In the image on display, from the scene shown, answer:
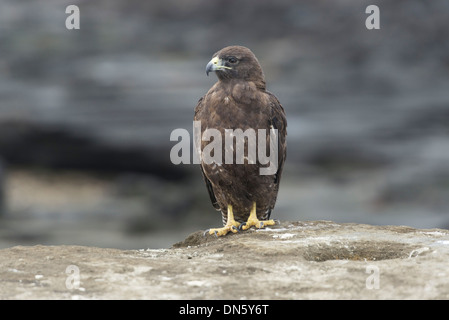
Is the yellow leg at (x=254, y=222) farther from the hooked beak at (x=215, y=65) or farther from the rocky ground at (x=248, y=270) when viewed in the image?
the hooked beak at (x=215, y=65)

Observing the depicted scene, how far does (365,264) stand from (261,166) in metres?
2.07

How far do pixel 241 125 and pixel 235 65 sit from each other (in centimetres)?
61

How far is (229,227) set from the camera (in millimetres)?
6520

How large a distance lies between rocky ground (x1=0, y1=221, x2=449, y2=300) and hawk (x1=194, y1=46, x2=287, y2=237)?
0.84 m

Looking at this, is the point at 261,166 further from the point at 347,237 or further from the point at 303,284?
the point at 303,284

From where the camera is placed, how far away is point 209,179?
6.64 meters

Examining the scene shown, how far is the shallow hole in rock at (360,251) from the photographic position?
520 centimetres

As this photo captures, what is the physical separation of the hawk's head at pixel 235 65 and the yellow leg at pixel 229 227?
1.27 meters

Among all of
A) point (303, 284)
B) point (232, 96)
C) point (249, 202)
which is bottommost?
point (303, 284)

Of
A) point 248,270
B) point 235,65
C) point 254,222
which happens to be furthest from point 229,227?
point 248,270

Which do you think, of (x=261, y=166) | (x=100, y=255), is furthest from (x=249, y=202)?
(x=100, y=255)

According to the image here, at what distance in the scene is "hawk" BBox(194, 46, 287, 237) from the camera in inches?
245

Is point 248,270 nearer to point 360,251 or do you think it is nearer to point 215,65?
point 360,251

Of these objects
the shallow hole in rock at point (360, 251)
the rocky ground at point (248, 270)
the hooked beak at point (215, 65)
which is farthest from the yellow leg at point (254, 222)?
the hooked beak at point (215, 65)
